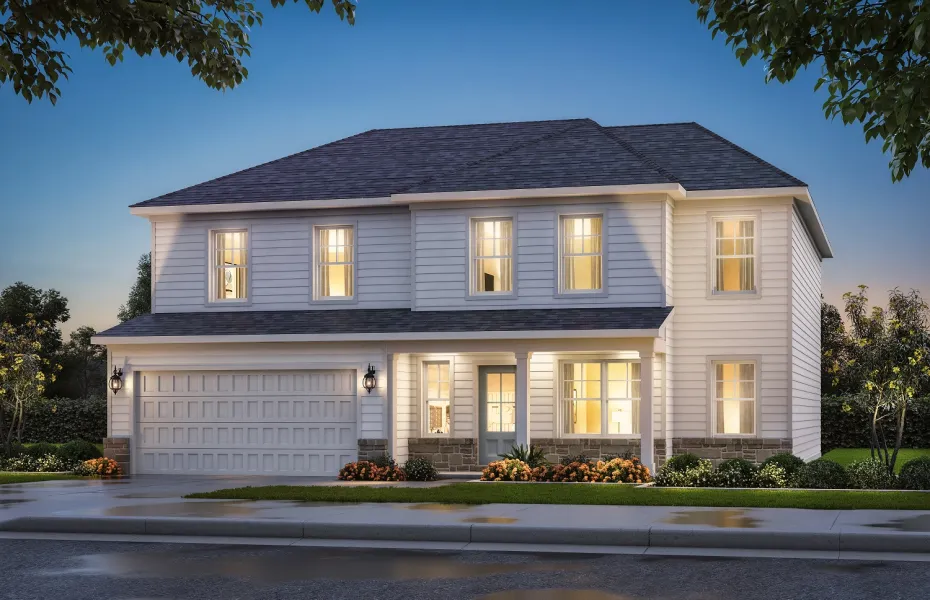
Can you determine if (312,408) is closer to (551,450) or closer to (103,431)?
(551,450)

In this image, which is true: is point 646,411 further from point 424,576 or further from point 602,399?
point 424,576

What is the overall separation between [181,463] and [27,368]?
19.2ft

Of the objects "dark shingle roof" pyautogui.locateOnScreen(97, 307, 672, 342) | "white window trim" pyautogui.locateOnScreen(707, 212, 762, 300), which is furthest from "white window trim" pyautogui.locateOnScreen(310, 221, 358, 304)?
"white window trim" pyautogui.locateOnScreen(707, 212, 762, 300)

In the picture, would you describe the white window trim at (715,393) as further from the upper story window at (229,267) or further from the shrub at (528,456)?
the upper story window at (229,267)

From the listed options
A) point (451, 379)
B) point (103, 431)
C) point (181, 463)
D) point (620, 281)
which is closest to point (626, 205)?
point (620, 281)

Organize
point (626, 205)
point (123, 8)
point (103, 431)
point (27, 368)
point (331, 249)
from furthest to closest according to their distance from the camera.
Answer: point (103, 431)
point (27, 368)
point (331, 249)
point (626, 205)
point (123, 8)

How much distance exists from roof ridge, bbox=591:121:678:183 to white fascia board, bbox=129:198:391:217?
5234 millimetres

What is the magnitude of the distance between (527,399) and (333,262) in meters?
5.62

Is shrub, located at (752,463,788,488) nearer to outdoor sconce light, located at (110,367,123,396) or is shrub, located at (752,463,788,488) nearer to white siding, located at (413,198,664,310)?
white siding, located at (413,198,664,310)

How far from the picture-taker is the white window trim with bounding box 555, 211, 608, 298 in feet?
75.7

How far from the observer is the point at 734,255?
23.7 metres

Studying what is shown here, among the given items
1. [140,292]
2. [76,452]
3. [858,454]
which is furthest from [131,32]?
[140,292]

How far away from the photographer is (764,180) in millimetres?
23250

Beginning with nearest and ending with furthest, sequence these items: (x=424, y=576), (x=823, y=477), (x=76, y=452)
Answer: (x=424, y=576)
(x=823, y=477)
(x=76, y=452)
